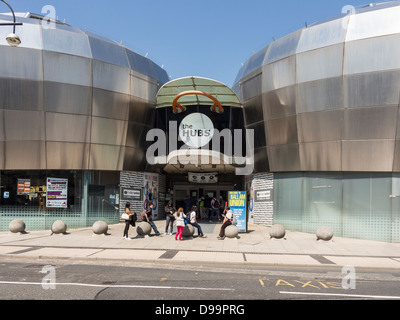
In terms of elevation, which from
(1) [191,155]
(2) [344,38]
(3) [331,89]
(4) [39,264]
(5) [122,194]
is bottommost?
(4) [39,264]

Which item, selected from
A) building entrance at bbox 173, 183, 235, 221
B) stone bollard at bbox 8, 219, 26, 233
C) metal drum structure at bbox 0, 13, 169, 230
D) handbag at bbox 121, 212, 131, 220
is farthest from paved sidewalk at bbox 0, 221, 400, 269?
building entrance at bbox 173, 183, 235, 221

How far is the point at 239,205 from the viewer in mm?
18891

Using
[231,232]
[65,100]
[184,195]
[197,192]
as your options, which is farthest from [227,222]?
[184,195]

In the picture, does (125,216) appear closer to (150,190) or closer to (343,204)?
(150,190)

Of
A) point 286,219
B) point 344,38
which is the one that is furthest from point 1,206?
point 344,38

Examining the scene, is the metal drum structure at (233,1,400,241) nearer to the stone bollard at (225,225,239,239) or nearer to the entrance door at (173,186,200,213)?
the stone bollard at (225,225,239,239)

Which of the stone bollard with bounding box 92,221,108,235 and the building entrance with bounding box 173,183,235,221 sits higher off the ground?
the building entrance with bounding box 173,183,235,221

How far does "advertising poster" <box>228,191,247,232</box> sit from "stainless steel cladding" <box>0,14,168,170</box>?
7745 mm

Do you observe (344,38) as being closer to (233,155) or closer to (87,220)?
(233,155)

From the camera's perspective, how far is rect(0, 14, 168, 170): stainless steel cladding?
1984cm

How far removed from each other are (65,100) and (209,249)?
12401 millimetres

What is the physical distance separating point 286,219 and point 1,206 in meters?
16.8

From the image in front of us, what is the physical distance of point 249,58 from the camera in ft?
79.8

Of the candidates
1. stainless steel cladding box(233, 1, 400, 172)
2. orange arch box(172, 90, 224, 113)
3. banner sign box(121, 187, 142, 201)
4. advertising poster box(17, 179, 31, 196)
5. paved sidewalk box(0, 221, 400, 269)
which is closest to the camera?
paved sidewalk box(0, 221, 400, 269)
